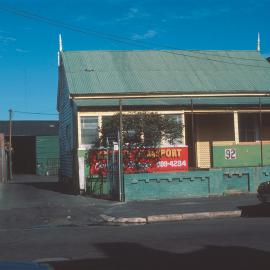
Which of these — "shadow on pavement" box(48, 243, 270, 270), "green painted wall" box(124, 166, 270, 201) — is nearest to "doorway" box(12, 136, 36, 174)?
"green painted wall" box(124, 166, 270, 201)

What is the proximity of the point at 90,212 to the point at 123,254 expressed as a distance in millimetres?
7428

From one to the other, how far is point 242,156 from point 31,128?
37342 mm

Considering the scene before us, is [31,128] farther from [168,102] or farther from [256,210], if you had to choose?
[256,210]

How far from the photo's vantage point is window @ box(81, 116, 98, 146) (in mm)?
22594

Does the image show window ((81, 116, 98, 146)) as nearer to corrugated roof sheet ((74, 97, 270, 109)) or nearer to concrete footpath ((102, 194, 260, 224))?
corrugated roof sheet ((74, 97, 270, 109))

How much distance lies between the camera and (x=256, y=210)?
1562cm

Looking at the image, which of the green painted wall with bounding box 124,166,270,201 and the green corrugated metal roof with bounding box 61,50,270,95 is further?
the green corrugated metal roof with bounding box 61,50,270,95

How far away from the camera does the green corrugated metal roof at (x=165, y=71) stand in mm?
24500

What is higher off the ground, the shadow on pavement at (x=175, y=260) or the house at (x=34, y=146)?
the house at (x=34, y=146)

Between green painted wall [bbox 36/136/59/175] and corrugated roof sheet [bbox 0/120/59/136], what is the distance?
131cm

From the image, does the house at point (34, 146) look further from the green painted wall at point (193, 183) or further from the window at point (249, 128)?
the green painted wall at point (193, 183)

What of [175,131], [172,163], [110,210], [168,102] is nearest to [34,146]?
[168,102]

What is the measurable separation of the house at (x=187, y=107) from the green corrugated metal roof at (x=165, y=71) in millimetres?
46

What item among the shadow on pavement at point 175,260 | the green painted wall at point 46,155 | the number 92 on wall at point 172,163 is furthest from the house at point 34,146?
the shadow on pavement at point 175,260
